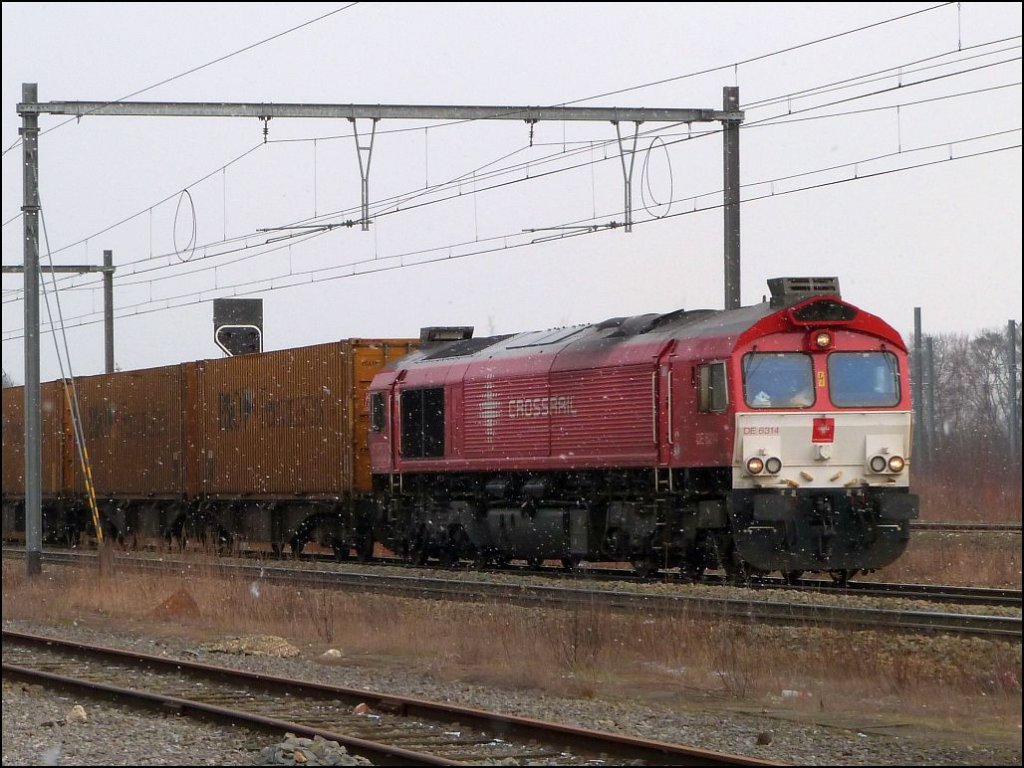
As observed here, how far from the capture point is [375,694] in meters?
11.3

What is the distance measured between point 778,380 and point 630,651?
535cm

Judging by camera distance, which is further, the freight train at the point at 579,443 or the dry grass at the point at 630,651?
the freight train at the point at 579,443

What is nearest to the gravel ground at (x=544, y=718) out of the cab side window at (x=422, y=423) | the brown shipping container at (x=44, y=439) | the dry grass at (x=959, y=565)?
the dry grass at (x=959, y=565)

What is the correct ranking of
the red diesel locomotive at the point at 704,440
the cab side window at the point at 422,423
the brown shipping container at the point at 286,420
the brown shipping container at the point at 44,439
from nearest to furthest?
1. the red diesel locomotive at the point at 704,440
2. the cab side window at the point at 422,423
3. the brown shipping container at the point at 286,420
4. the brown shipping container at the point at 44,439

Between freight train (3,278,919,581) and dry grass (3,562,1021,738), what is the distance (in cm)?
Result: 311

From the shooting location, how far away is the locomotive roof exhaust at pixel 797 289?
58.8 feet

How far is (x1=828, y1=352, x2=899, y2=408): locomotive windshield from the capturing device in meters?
17.9

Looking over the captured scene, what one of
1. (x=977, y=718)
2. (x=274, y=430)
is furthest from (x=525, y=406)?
(x=977, y=718)

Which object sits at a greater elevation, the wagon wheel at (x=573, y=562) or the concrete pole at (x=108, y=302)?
the concrete pole at (x=108, y=302)

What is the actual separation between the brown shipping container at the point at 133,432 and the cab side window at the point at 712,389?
601 inches

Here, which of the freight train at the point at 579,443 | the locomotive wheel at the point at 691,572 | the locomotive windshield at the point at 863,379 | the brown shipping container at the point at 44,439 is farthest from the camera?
the brown shipping container at the point at 44,439

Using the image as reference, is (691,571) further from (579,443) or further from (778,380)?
(778,380)

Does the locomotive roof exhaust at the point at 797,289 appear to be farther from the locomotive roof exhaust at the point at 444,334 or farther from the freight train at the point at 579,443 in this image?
the locomotive roof exhaust at the point at 444,334

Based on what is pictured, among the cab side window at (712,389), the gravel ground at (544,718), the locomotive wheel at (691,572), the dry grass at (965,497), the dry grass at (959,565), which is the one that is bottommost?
the gravel ground at (544,718)
